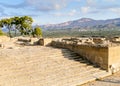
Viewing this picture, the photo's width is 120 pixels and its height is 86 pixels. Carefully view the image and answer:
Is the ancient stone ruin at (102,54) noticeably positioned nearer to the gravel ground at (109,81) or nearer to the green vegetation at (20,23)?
the gravel ground at (109,81)

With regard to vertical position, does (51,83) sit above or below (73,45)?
below

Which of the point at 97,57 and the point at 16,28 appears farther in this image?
the point at 16,28

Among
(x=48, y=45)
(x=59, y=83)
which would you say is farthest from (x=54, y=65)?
(x=48, y=45)

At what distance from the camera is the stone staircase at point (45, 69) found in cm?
827

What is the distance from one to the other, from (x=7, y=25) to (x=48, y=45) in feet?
88.8

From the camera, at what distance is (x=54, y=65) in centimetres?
1005


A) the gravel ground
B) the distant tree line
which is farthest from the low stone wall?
the distant tree line

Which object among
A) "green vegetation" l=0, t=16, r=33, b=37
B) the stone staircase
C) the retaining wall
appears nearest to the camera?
the stone staircase

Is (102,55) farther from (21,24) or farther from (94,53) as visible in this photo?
(21,24)

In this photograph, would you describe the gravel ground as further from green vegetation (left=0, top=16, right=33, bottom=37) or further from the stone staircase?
green vegetation (left=0, top=16, right=33, bottom=37)

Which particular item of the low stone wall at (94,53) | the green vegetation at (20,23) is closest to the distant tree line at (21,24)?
the green vegetation at (20,23)

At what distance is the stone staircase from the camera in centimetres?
827

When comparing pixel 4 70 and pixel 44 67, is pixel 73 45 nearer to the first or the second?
pixel 44 67

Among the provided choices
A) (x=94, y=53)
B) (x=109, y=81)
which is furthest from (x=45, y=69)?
(x=94, y=53)
